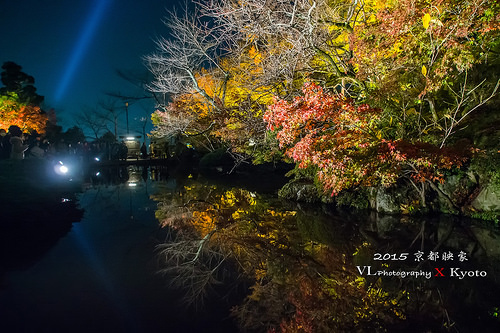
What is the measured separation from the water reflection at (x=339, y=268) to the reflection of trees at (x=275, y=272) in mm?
17

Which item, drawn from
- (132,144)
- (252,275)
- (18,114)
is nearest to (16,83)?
(18,114)

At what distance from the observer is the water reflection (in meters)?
3.84

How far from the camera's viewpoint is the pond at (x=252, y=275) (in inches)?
149

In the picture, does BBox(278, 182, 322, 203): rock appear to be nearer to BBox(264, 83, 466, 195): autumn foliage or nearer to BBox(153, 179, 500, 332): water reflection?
BBox(153, 179, 500, 332): water reflection

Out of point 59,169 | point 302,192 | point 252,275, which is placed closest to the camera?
point 252,275

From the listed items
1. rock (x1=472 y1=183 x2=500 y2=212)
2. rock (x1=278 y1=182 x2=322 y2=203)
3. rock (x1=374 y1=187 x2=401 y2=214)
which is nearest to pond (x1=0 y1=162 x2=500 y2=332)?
rock (x1=374 y1=187 x2=401 y2=214)

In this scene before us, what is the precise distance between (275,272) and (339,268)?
1187 millimetres

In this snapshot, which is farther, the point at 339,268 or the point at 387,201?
the point at 387,201

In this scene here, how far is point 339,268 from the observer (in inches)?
211

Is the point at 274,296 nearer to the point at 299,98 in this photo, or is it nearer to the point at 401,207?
the point at 299,98

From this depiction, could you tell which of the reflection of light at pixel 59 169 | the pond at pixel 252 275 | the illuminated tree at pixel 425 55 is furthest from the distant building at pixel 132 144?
the illuminated tree at pixel 425 55

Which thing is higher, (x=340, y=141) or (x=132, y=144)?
(x=132, y=144)

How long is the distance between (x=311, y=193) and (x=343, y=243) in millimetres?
5279

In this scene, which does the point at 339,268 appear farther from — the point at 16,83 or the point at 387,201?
the point at 16,83
